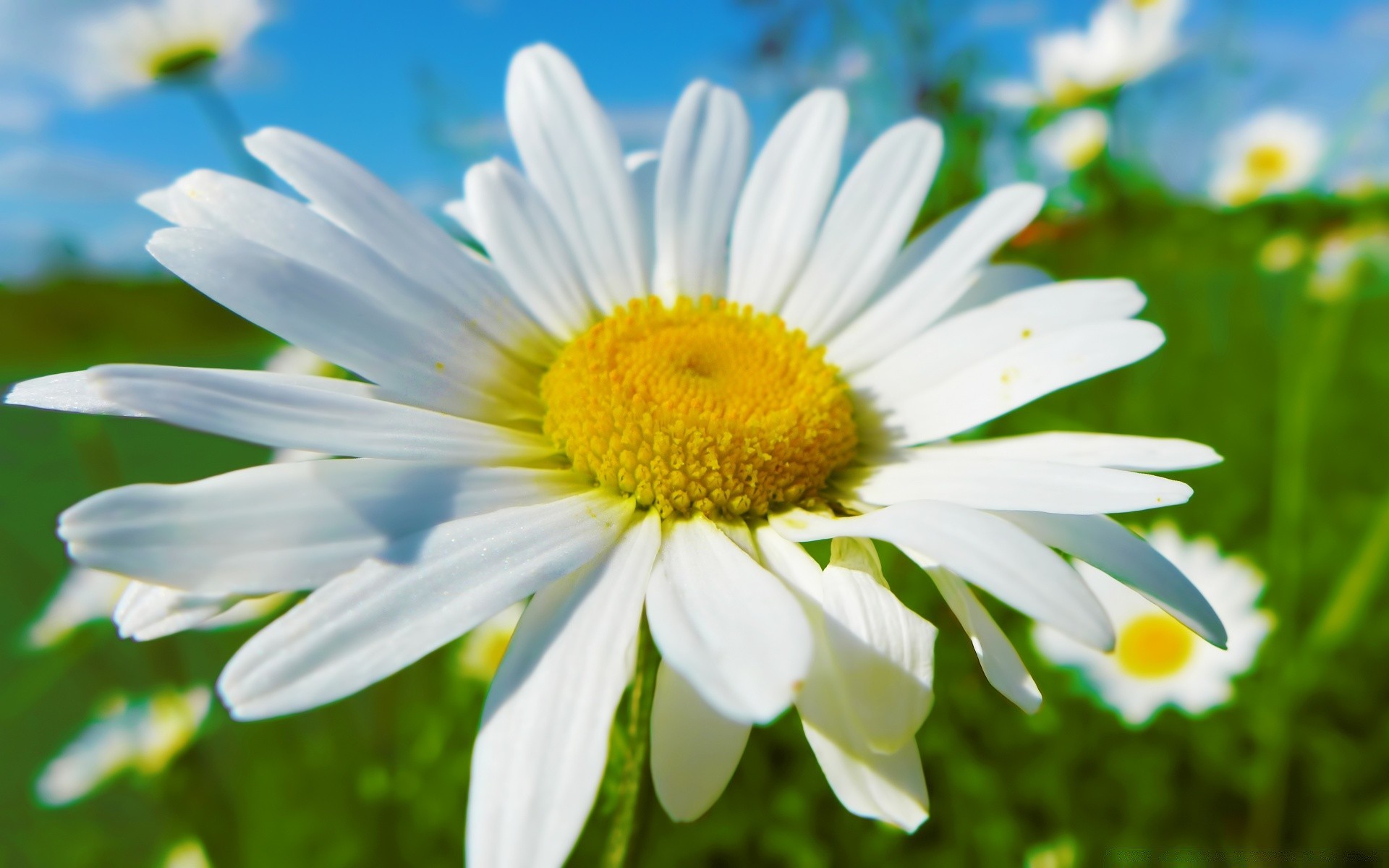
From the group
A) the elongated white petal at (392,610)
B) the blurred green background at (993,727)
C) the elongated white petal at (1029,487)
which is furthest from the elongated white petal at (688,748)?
the blurred green background at (993,727)

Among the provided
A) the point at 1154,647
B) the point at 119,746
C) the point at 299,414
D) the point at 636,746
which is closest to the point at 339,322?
the point at 299,414

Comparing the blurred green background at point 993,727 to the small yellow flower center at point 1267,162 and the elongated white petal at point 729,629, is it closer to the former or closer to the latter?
the small yellow flower center at point 1267,162

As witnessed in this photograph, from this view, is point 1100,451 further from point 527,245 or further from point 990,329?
point 527,245

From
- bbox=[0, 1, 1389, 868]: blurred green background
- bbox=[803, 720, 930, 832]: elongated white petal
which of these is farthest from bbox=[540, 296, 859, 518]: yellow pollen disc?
bbox=[0, 1, 1389, 868]: blurred green background

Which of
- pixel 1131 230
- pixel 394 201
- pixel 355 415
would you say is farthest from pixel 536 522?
pixel 1131 230

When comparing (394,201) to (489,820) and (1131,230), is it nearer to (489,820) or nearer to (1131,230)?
(489,820)

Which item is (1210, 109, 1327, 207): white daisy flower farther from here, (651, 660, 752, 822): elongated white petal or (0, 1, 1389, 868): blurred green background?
(651, 660, 752, 822): elongated white petal
